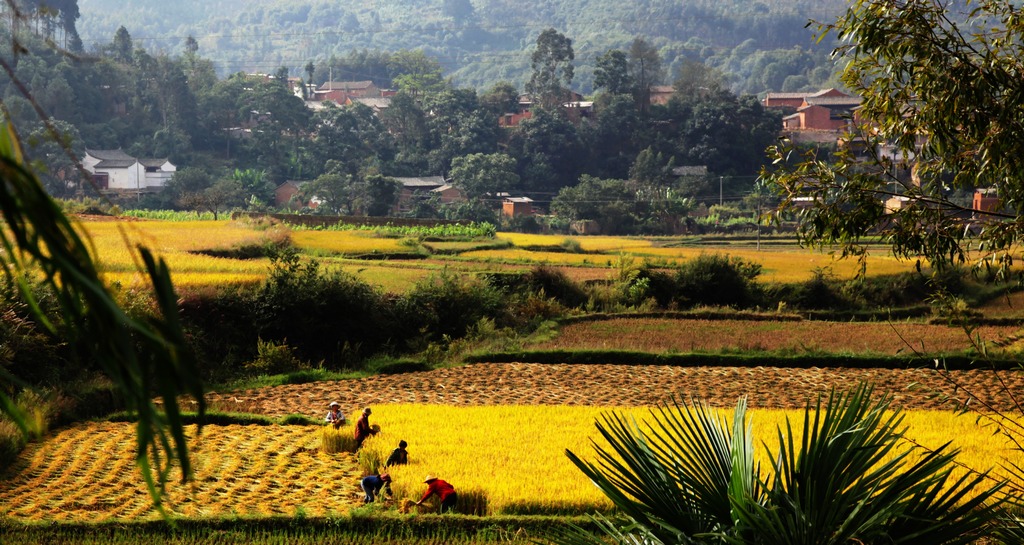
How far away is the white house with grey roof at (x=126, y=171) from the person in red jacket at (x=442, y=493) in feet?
173

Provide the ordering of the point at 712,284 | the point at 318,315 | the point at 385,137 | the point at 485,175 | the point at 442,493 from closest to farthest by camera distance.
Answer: the point at 442,493 → the point at 318,315 → the point at 712,284 → the point at 485,175 → the point at 385,137

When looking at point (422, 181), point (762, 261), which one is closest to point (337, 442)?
point (762, 261)

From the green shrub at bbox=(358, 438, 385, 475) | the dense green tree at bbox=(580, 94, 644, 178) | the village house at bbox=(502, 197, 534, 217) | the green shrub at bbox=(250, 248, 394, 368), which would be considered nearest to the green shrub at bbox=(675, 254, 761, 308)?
the green shrub at bbox=(250, 248, 394, 368)

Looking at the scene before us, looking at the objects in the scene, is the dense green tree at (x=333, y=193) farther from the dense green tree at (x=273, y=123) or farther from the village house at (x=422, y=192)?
the dense green tree at (x=273, y=123)

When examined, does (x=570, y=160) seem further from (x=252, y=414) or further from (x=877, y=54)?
(x=877, y=54)

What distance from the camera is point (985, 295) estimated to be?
1030 inches

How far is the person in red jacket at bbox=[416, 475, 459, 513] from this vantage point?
8.00m

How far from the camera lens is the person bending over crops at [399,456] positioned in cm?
930

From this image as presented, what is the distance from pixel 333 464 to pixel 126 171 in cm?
5344

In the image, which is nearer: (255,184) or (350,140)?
(255,184)

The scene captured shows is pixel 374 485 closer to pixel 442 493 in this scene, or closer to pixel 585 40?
pixel 442 493

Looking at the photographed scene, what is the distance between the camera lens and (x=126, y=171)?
5912 centimetres

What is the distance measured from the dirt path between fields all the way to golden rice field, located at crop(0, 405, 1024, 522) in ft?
3.93

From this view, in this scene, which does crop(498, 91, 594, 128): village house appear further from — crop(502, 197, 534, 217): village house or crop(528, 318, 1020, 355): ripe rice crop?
crop(528, 318, 1020, 355): ripe rice crop
